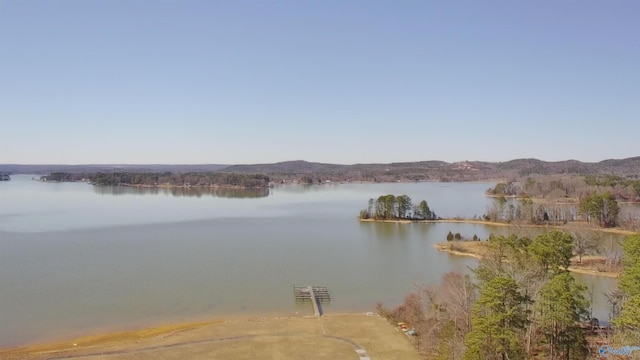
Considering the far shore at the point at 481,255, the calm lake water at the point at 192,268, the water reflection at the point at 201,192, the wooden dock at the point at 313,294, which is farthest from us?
the water reflection at the point at 201,192

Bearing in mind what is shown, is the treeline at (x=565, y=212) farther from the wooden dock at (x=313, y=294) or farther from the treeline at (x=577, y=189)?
the wooden dock at (x=313, y=294)

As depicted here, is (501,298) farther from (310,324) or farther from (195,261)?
(195,261)

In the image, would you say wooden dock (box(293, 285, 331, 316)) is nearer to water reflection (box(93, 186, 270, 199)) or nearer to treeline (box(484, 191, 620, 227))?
treeline (box(484, 191, 620, 227))

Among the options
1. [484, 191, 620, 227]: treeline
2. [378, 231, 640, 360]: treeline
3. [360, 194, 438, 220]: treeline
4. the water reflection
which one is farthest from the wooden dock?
the water reflection

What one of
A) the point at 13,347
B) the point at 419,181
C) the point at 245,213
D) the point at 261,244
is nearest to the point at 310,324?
the point at 13,347

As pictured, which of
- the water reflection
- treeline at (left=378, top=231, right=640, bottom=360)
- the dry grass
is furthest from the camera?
the water reflection

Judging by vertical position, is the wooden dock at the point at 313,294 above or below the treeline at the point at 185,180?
below

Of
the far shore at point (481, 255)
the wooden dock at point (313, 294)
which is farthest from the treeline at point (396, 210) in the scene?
the wooden dock at point (313, 294)
